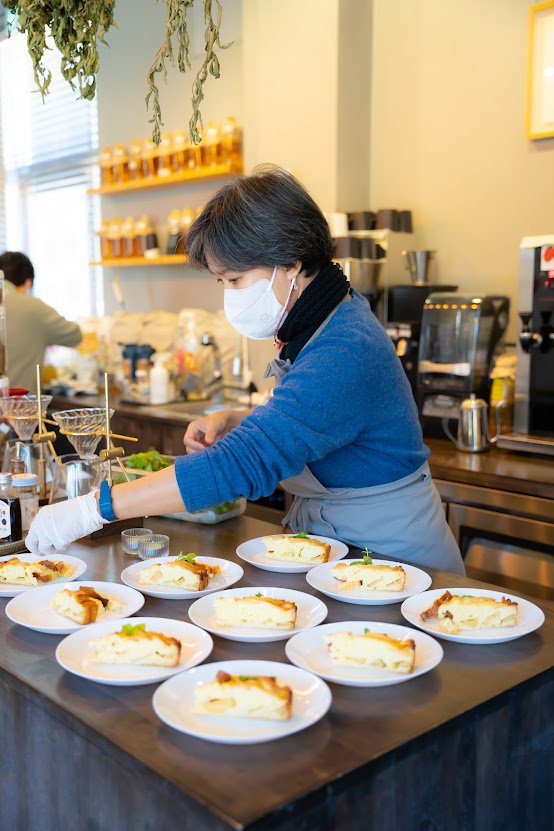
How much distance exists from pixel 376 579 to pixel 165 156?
13.3ft

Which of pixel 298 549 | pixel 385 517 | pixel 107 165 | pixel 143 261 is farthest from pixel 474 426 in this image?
pixel 107 165

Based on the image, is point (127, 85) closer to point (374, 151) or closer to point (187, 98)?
point (187, 98)

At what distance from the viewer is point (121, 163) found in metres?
5.41

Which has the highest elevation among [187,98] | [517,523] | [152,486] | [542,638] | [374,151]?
[187,98]

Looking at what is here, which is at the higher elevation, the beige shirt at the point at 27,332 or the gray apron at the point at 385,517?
the beige shirt at the point at 27,332

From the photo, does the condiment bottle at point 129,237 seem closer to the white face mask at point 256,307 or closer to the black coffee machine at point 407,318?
the black coffee machine at point 407,318

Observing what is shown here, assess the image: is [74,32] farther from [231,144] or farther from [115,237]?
[115,237]

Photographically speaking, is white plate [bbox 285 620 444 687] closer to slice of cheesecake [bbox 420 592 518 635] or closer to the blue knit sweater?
slice of cheesecake [bbox 420 592 518 635]

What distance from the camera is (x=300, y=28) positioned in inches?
159

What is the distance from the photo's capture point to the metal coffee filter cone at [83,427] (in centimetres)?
206

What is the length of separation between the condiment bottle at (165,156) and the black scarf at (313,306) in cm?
339

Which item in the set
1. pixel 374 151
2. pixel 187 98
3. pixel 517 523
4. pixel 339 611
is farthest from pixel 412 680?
pixel 187 98

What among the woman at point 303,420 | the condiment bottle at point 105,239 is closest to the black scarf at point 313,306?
the woman at point 303,420

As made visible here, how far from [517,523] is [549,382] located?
1.78ft
